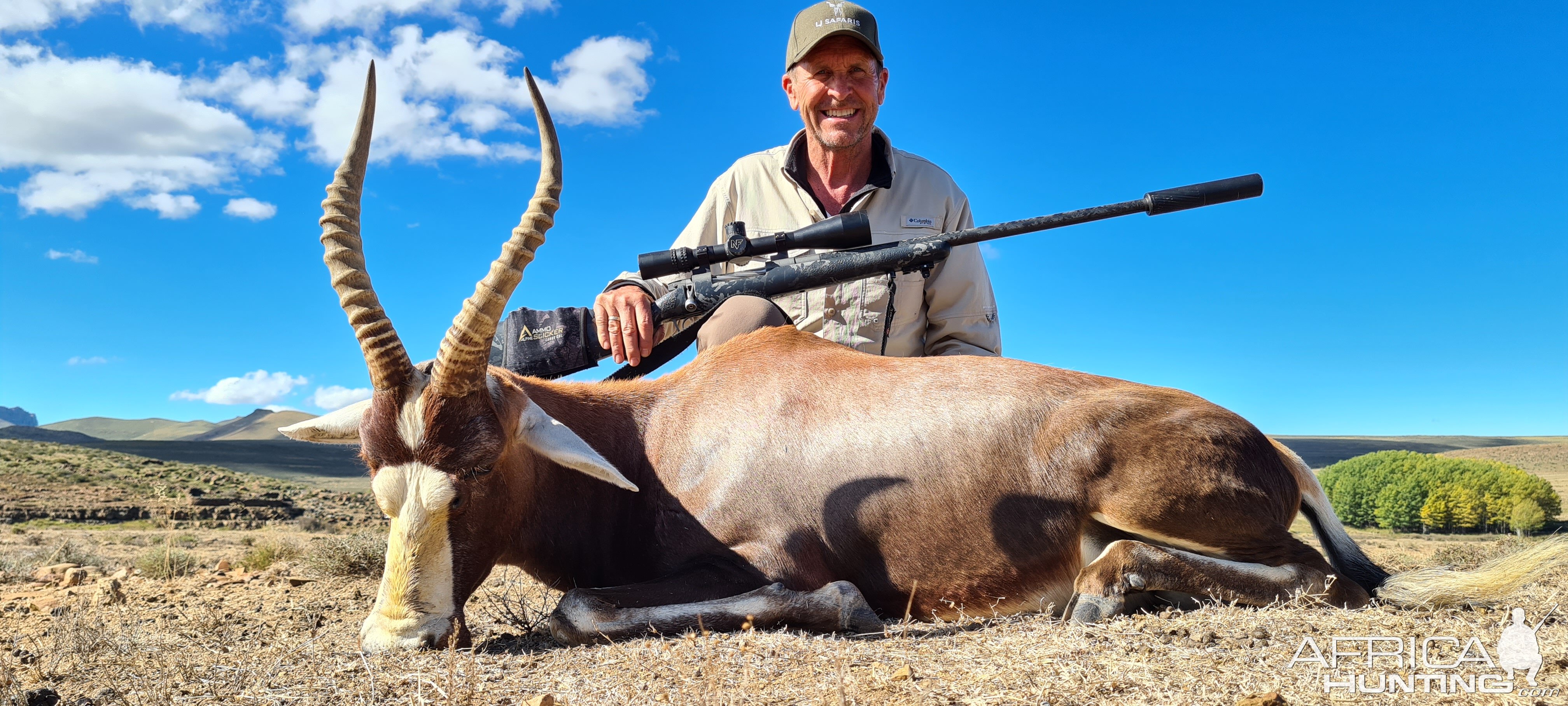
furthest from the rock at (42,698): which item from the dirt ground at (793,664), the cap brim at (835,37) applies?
the cap brim at (835,37)

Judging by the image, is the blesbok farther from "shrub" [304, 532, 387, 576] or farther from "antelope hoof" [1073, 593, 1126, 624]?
"shrub" [304, 532, 387, 576]

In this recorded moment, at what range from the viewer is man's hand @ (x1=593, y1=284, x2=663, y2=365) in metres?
5.79

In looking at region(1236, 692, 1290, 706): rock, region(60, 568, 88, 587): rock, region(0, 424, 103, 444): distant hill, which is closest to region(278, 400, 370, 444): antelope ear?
region(1236, 692, 1290, 706): rock

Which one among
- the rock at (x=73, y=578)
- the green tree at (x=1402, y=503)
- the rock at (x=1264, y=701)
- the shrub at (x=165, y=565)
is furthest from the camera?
the green tree at (x=1402, y=503)

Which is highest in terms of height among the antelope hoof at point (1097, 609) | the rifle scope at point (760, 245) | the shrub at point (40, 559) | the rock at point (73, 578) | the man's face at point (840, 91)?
the man's face at point (840, 91)

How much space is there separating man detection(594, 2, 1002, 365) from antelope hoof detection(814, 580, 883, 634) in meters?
2.97

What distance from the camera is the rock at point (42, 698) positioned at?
402cm

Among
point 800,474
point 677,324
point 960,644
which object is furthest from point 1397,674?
point 677,324

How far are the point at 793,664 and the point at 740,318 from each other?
2.66 m

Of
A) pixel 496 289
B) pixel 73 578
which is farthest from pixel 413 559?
pixel 73 578

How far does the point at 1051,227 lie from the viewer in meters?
6.04

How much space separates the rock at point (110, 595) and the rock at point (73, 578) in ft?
2.94

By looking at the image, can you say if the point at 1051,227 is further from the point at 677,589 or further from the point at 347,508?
the point at 347,508

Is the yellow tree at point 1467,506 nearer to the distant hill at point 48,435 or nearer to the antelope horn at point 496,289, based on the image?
the antelope horn at point 496,289
